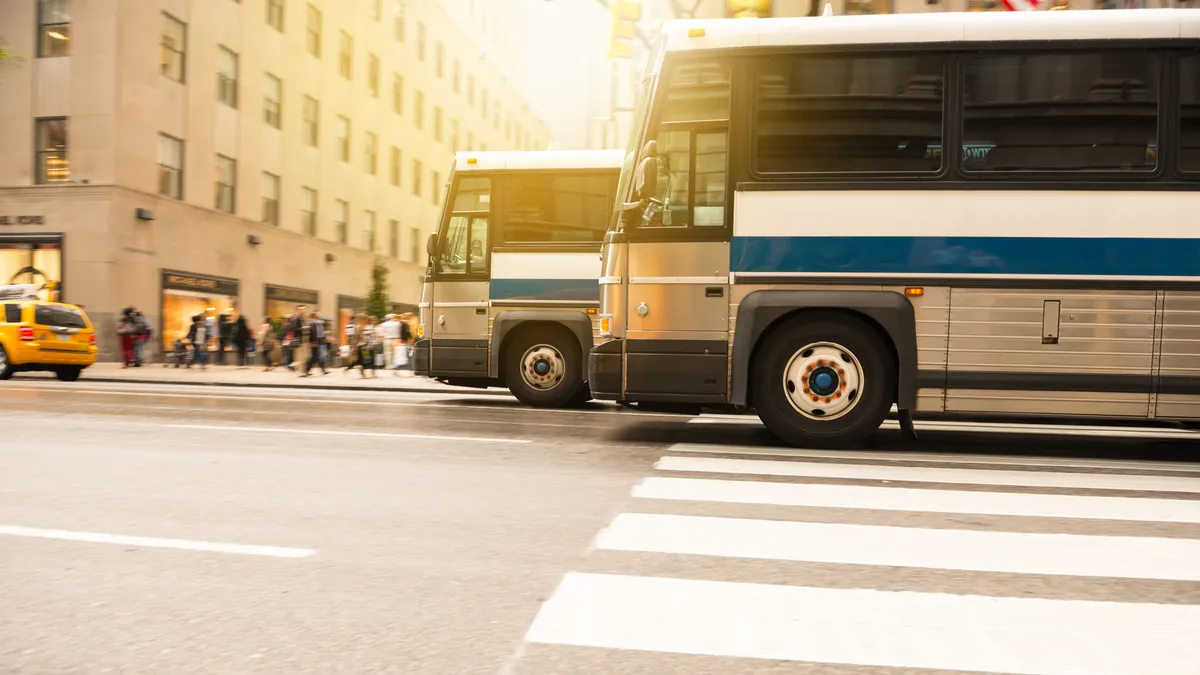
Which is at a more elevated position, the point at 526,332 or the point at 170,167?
the point at 170,167

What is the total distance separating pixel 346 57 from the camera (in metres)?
39.1

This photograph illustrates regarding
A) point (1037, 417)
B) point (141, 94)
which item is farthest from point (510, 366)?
point (141, 94)

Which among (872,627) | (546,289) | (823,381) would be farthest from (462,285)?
(872,627)

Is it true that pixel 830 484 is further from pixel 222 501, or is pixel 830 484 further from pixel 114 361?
pixel 114 361

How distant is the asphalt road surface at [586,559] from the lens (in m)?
3.11

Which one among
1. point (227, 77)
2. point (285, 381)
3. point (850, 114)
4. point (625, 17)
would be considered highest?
point (227, 77)

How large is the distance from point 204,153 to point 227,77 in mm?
3202

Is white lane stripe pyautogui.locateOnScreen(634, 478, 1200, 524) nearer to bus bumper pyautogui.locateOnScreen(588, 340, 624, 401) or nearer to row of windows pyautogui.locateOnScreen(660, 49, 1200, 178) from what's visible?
bus bumper pyautogui.locateOnScreen(588, 340, 624, 401)

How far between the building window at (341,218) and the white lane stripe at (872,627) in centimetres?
3661

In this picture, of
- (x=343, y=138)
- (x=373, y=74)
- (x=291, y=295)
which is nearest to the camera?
(x=291, y=295)

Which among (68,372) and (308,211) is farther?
(308,211)

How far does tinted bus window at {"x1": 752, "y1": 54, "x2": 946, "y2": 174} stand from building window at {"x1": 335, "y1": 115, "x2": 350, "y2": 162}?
33.1 m

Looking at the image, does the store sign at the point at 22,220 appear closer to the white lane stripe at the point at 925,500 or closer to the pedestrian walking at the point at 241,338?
the pedestrian walking at the point at 241,338

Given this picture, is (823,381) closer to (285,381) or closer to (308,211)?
(285,381)
